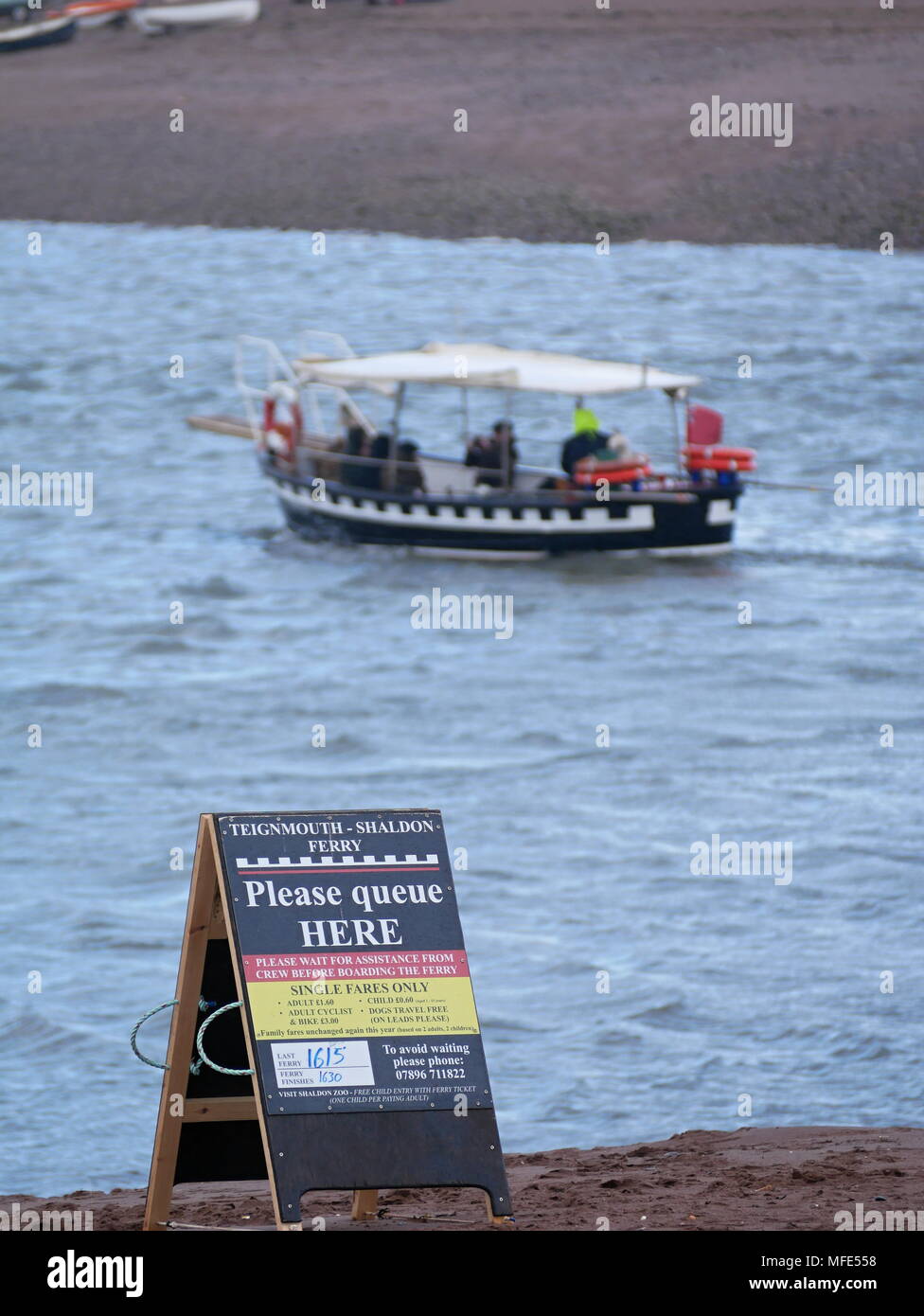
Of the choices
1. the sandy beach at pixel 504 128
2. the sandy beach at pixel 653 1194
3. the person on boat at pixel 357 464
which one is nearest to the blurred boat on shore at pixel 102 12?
the sandy beach at pixel 504 128

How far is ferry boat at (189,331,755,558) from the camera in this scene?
24312 mm

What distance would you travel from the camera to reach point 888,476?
31438 millimetres

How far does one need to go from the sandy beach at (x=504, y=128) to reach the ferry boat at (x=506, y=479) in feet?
62.4

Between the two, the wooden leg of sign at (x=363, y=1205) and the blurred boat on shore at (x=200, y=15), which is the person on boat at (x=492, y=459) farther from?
the blurred boat on shore at (x=200, y=15)

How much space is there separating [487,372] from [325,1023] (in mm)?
19612

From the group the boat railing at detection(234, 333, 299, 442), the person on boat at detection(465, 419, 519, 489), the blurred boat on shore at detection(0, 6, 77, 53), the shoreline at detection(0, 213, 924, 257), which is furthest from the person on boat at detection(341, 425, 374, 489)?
the blurred boat on shore at detection(0, 6, 77, 53)

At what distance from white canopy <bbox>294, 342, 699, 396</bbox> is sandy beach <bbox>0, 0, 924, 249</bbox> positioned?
17726 mm

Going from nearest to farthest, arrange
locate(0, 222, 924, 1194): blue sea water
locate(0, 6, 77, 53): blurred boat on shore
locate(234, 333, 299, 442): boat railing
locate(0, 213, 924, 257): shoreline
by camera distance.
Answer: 1. locate(0, 222, 924, 1194): blue sea water
2. locate(234, 333, 299, 442): boat railing
3. locate(0, 213, 924, 257): shoreline
4. locate(0, 6, 77, 53): blurred boat on shore

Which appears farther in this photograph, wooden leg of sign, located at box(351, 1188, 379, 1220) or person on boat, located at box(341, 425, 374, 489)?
person on boat, located at box(341, 425, 374, 489)

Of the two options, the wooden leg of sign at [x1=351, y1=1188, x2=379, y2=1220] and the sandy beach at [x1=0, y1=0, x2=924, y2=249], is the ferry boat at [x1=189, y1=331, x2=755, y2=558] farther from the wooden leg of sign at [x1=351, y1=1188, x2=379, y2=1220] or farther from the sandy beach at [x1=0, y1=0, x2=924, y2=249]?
the sandy beach at [x1=0, y1=0, x2=924, y2=249]

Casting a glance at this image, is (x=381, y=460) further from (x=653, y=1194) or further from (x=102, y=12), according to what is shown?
(x=102, y=12)

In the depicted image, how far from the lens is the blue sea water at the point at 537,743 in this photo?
10.5m

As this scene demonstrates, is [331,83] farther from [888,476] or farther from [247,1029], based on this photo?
[247,1029]
